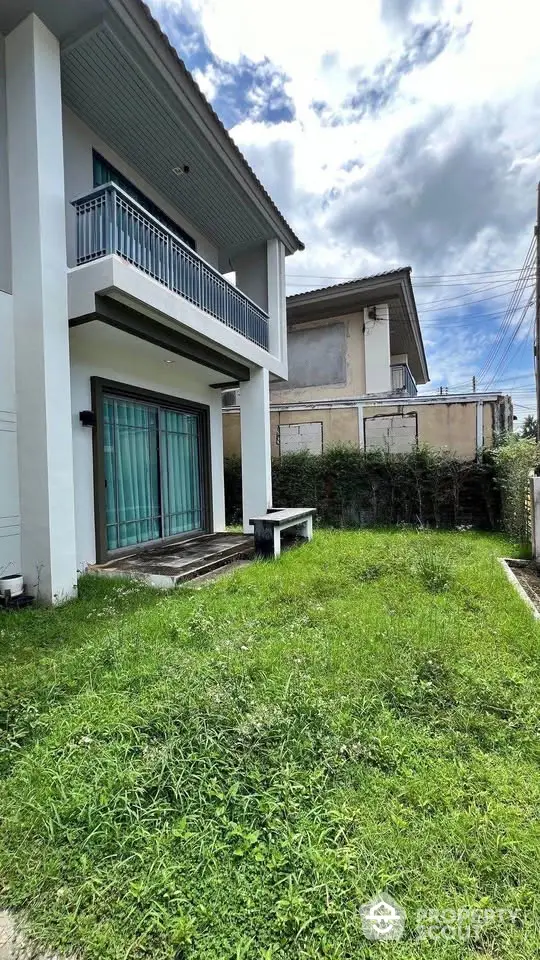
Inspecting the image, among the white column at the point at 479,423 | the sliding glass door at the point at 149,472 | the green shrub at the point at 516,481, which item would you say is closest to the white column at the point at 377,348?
the white column at the point at 479,423

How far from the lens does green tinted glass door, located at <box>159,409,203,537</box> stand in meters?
8.04

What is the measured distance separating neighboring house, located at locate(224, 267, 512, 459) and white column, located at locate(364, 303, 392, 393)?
1.2 inches

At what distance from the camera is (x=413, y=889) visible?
150cm

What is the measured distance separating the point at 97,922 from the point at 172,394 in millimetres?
7535

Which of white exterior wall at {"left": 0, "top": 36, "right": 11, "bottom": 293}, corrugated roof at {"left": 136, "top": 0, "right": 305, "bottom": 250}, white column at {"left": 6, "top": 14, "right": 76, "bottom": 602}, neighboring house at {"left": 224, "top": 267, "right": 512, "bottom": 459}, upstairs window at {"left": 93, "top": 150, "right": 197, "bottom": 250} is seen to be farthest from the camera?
neighboring house at {"left": 224, "top": 267, "right": 512, "bottom": 459}

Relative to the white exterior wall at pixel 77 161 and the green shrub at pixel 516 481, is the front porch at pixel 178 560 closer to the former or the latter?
the white exterior wall at pixel 77 161

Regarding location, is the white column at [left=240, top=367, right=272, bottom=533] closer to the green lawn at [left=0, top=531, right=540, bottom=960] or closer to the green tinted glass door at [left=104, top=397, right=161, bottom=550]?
the green tinted glass door at [left=104, top=397, right=161, bottom=550]

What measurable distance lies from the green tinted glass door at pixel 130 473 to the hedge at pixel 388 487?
3.57 metres

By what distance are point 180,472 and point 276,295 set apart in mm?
4575

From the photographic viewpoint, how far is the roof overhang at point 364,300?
12.1 m

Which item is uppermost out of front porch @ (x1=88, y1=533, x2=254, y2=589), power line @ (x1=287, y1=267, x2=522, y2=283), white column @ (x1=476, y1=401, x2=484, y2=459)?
power line @ (x1=287, y1=267, x2=522, y2=283)

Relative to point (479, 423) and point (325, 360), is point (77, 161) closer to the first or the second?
point (325, 360)

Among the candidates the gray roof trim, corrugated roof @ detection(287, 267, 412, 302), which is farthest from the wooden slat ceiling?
corrugated roof @ detection(287, 267, 412, 302)

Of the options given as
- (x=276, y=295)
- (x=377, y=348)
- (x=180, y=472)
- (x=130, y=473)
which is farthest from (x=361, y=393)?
(x=130, y=473)
